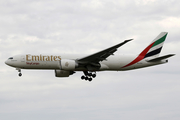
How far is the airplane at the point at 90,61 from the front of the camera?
1713 inches

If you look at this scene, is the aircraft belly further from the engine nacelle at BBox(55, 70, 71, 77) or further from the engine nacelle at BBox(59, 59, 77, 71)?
the engine nacelle at BBox(55, 70, 71, 77)

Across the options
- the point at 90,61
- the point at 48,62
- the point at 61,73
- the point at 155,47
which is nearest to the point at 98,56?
the point at 90,61

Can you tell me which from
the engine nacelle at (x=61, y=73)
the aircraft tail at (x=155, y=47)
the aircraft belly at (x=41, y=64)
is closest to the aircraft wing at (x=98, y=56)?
the aircraft belly at (x=41, y=64)

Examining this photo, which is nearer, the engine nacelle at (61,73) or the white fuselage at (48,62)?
the white fuselage at (48,62)

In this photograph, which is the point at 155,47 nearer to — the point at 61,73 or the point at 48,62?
the point at 61,73

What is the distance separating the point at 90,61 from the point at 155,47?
10.4m

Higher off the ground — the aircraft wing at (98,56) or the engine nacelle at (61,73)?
the aircraft wing at (98,56)

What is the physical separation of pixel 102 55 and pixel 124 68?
487cm

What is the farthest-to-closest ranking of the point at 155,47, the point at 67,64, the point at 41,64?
the point at 155,47, the point at 41,64, the point at 67,64

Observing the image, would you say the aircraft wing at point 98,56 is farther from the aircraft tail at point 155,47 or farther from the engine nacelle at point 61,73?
the aircraft tail at point 155,47

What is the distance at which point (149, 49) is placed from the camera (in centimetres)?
4866

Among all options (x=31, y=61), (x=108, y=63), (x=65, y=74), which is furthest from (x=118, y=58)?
(x=31, y=61)

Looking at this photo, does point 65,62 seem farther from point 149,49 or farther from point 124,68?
point 149,49

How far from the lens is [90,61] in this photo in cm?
4444
